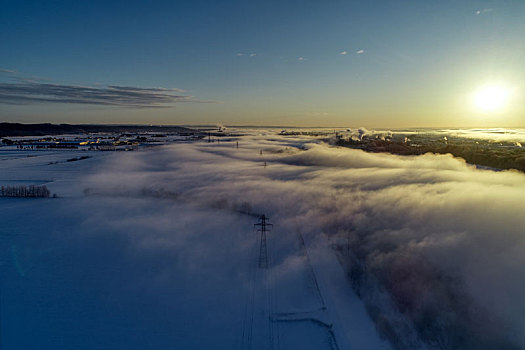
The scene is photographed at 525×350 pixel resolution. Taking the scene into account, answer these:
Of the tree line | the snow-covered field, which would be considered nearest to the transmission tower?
the snow-covered field

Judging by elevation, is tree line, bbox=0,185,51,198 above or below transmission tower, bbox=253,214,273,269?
above

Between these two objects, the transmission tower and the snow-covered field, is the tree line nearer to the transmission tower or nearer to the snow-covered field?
the snow-covered field

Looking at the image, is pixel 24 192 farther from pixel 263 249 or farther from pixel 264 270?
pixel 264 270

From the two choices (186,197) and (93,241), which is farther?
(186,197)

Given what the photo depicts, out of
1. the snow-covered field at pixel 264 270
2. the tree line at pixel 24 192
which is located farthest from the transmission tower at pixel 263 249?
the tree line at pixel 24 192

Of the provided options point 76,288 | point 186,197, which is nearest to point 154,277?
point 76,288

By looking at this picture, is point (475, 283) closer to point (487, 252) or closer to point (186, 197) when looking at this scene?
point (487, 252)

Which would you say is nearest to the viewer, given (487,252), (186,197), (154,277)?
(154,277)

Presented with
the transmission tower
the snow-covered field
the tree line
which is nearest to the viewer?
the snow-covered field

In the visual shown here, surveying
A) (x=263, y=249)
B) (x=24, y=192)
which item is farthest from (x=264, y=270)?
(x=24, y=192)
